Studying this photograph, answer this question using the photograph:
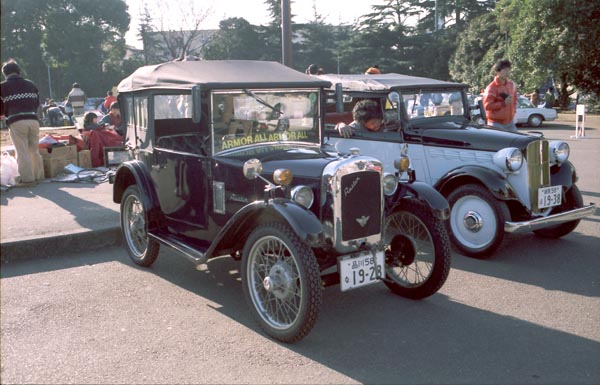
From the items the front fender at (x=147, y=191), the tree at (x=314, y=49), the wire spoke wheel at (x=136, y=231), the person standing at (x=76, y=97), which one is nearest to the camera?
the front fender at (x=147, y=191)

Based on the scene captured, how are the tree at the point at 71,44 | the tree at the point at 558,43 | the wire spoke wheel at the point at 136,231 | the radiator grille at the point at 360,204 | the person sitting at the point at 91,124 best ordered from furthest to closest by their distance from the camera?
the tree at the point at 71,44
the tree at the point at 558,43
the person sitting at the point at 91,124
the wire spoke wheel at the point at 136,231
the radiator grille at the point at 360,204

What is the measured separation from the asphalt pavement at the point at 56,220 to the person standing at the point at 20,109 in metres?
0.66

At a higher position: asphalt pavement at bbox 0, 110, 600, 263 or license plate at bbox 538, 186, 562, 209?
license plate at bbox 538, 186, 562, 209

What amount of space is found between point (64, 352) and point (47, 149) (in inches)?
285

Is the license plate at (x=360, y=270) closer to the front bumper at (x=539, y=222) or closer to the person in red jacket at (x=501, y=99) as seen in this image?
the front bumper at (x=539, y=222)

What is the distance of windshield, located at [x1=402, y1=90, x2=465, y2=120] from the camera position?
21.9ft

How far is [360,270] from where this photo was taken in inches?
154

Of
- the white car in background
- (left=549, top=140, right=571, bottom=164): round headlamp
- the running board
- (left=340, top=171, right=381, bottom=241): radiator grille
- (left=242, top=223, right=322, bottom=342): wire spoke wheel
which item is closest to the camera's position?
(left=242, top=223, right=322, bottom=342): wire spoke wheel

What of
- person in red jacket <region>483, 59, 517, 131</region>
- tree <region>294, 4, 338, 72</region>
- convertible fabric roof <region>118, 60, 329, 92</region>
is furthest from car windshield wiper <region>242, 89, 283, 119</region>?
tree <region>294, 4, 338, 72</region>

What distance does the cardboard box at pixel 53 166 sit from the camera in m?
9.86

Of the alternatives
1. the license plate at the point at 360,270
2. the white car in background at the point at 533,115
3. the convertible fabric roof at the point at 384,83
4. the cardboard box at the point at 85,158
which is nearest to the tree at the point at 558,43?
the white car in background at the point at 533,115

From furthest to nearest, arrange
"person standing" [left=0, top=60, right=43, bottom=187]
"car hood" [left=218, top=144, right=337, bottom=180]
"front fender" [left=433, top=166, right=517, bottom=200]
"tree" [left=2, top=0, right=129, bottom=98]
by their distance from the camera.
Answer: "tree" [left=2, top=0, right=129, bottom=98]
"person standing" [left=0, top=60, right=43, bottom=187]
"front fender" [left=433, top=166, right=517, bottom=200]
"car hood" [left=218, top=144, right=337, bottom=180]

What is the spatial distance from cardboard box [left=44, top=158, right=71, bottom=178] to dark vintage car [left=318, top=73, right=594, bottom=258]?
17.8 ft

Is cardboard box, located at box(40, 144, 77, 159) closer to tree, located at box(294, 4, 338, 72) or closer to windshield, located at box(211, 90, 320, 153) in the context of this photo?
windshield, located at box(211, 90, 320, 153)
